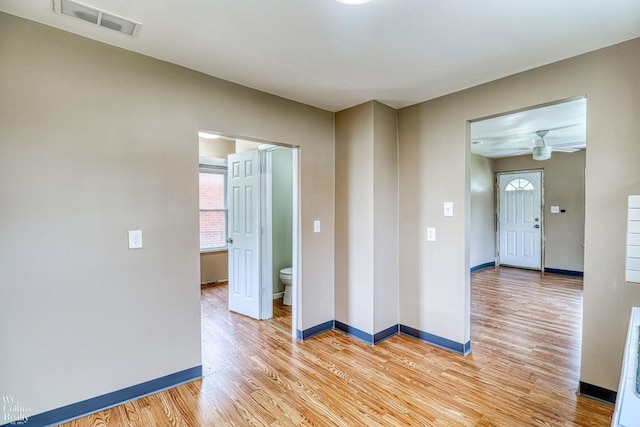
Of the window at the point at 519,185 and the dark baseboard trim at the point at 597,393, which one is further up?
the window at the point at 519,185

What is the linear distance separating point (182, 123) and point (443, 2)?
1.85 meters

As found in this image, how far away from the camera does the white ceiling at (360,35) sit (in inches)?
63.3

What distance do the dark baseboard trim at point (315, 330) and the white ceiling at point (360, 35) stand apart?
2.35 m

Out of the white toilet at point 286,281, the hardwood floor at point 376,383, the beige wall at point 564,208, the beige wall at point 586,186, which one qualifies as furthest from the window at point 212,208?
the beige wall at point 564,208

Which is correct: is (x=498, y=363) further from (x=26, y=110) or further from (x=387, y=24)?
(x=26, y=110)

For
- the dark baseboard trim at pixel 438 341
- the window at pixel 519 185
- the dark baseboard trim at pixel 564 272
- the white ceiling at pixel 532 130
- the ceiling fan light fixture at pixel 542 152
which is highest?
the white ceiling at pixel 532 130

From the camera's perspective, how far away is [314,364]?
260 cm

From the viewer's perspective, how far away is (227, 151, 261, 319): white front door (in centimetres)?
361

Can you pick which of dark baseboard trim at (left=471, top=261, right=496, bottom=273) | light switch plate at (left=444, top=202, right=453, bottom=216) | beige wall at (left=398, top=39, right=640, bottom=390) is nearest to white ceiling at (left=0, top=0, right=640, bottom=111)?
beige wall at (left=398, top=39, right=640, bottom=390)

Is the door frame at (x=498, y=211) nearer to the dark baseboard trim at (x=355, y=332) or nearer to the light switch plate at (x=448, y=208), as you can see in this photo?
the light switch plate at (x=448, y=208)

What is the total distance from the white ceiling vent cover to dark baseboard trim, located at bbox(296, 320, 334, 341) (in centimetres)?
277

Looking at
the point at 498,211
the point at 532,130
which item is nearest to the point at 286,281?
Answer: the point at 532,130

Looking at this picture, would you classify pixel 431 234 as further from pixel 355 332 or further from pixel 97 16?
pixel 97 16

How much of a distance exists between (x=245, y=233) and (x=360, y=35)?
2588 millimetres
